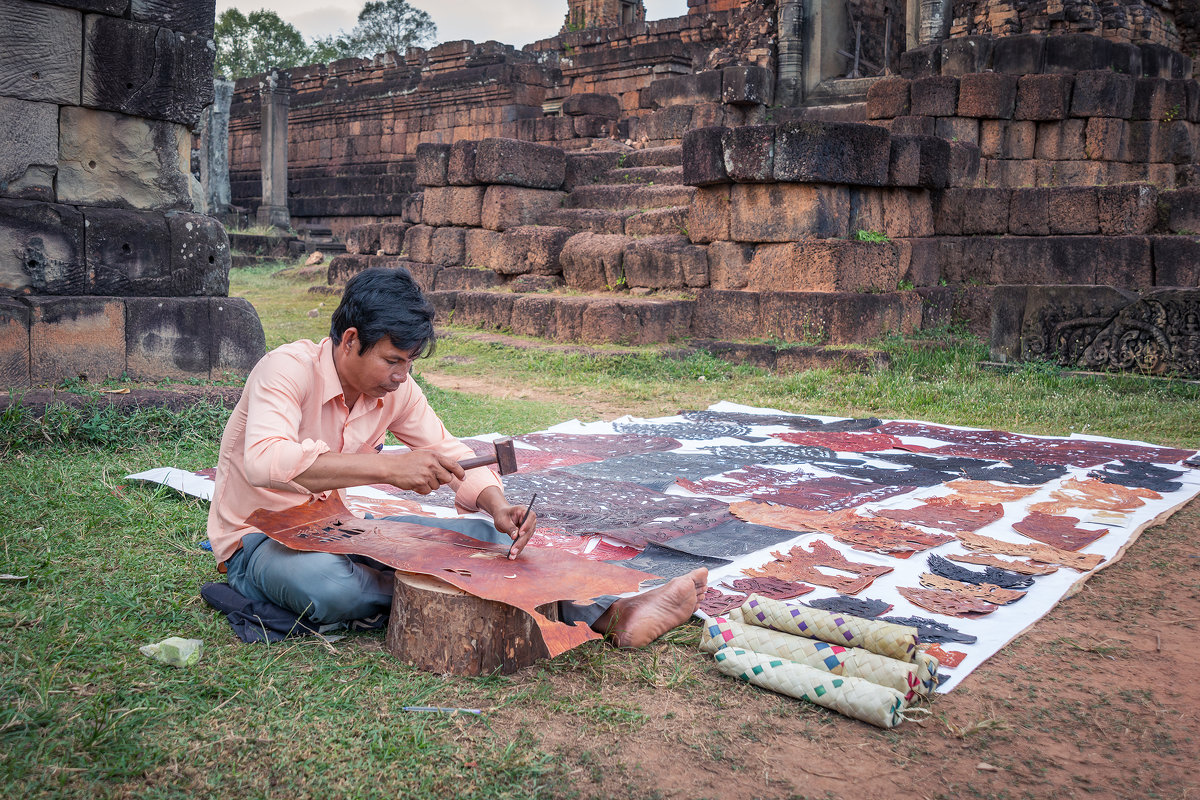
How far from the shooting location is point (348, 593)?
2.62m

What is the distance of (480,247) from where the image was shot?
11.7 m

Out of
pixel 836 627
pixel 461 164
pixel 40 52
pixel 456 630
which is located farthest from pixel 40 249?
pixel 461 164

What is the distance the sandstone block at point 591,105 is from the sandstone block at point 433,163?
3567 millimetres

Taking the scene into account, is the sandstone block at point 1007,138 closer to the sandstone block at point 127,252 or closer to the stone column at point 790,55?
the stone column at point 790,55

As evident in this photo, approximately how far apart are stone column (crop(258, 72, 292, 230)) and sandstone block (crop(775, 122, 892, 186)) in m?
14.1

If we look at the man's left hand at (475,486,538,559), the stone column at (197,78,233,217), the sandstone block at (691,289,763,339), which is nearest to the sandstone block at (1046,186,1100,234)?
the sandstone block at (691,289,763,339)

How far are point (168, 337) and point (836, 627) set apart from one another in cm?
434

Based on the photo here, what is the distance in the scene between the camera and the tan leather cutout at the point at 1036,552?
3.47 m

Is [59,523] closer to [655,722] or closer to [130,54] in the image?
[655,722]

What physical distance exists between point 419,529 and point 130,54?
3.95 metres

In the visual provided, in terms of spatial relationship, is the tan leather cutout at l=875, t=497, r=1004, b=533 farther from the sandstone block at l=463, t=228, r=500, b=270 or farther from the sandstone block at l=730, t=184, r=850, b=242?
the sandstone block at l=463, t=228, r=500, b=270

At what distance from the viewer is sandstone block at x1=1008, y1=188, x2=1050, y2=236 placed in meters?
9.43

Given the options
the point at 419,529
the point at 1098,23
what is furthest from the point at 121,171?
the point at 1098,23

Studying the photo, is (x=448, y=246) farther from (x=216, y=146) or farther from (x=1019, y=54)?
(x=216, y=146)
